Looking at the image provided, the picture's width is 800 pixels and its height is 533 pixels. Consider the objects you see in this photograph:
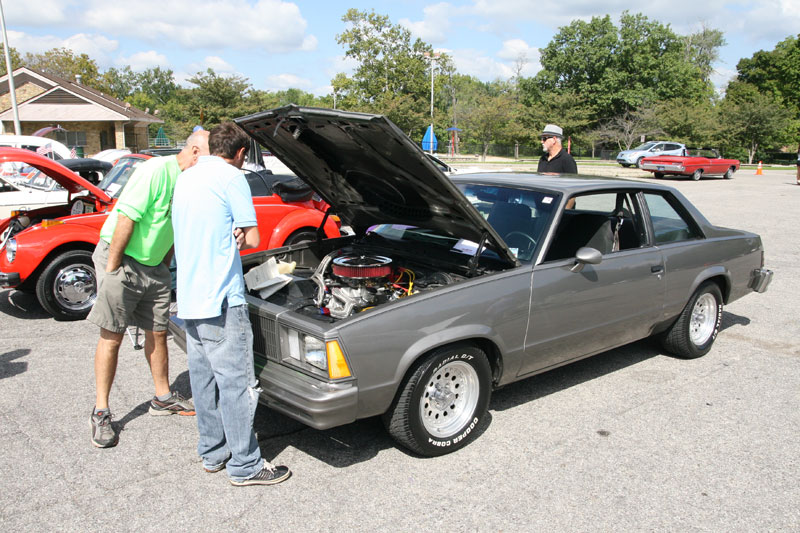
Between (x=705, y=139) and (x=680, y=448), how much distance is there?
154 ft

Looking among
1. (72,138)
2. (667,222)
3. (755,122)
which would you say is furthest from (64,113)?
→ (755,122)

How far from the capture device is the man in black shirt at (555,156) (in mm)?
6879

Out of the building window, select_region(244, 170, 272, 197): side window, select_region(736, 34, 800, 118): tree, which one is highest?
select_region(736, 34, 800, 118): tree

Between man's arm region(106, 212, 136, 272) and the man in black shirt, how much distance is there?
15.8 ft

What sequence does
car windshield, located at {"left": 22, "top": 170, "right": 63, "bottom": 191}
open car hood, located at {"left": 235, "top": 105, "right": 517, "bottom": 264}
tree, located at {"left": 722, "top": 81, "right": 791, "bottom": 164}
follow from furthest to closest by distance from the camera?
tree, located at {"left": 722, "top": 81, "right": 791, "bottom": 164} < car windshield, located at {"left": 22, "top": 170, "right": 63, "bottom": 191} < open car hood, located at {"left": 235, "top": 105, "right": 517, "bottom": 264}

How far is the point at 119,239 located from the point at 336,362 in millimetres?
1488

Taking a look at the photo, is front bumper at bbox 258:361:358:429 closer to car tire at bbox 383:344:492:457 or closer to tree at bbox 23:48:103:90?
car tire at bbox 383:344:492:457

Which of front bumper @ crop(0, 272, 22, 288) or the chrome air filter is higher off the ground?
the chrome air filter

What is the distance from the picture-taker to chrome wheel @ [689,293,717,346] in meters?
5.12

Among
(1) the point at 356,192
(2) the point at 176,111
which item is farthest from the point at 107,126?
(2) the point at 176,111

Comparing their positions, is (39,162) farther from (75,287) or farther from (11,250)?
(75,287)

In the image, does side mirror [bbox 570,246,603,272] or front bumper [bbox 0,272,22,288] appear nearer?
side mirror [bbox 570,246,603,272]

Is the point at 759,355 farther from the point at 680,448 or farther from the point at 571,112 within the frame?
the point at 571,112

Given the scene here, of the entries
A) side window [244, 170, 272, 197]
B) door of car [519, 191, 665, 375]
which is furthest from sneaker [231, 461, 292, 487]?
side window [244, 170, 272, 197]
